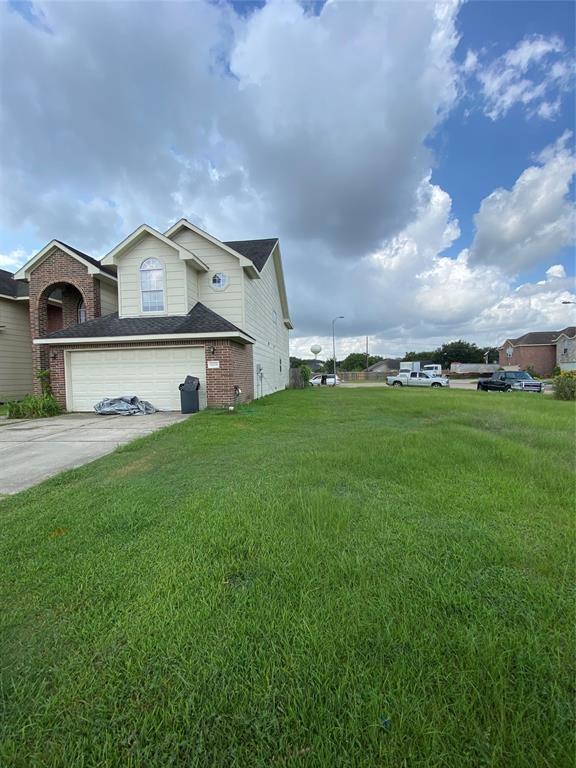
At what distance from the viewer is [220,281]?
1372 centimetres

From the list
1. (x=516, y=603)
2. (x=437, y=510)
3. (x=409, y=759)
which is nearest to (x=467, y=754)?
(x=409, y=759)

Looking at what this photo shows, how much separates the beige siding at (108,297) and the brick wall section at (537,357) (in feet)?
190

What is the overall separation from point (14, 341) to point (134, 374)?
7815mm

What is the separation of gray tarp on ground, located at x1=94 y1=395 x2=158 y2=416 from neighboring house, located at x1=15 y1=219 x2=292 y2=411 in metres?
0.44

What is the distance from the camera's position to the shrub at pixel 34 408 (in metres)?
11.0

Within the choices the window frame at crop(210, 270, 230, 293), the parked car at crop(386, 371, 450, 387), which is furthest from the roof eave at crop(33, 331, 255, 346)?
the parked car at crop(386, 371, 450, 387)

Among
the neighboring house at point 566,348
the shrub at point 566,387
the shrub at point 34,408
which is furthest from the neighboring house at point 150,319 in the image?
the neighboring house at point 566,348

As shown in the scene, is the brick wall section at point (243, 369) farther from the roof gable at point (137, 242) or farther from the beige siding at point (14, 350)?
the beige siding at point (14, 350)

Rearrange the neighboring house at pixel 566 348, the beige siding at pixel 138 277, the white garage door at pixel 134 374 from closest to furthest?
the white garage door at pixel 134 374 → the beige siding at pixel 138 277 → the neighboring house at pixel 566 348

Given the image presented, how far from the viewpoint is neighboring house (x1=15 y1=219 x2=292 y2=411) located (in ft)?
38.1

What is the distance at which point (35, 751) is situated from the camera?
1376mm

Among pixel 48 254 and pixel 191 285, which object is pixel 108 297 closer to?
pixel 48 254

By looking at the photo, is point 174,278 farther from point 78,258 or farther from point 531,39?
point 531,39

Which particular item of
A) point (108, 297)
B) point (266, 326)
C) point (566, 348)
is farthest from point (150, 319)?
point (566, 348)
